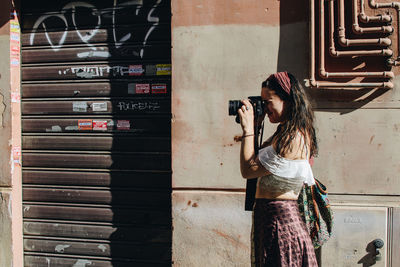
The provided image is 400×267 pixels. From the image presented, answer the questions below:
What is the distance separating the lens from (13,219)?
4441 millimetres

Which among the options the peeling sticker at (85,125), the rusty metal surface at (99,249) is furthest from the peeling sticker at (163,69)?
the rusty metal surface at (99,249)

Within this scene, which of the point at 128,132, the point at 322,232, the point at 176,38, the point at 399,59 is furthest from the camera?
the point at 128,132

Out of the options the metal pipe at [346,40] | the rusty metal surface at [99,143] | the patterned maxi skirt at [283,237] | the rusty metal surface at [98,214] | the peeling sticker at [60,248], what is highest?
the metal pipe at [346,40]

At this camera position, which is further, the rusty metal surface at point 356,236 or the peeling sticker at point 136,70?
A: the peeling sticker at point 136,70

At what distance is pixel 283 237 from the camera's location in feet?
7.82

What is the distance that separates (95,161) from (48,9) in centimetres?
183

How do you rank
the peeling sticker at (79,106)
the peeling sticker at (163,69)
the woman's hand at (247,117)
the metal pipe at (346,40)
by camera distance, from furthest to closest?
the peeling sticker at (79,106) < the peeling sticker at (163,69) < the metal pipe at (346,40) < the woman's hand at (247,117)

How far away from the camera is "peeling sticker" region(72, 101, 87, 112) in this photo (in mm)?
4516

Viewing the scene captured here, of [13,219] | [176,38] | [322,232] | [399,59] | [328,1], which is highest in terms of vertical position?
[328,1]

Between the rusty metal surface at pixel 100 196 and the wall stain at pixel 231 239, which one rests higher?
the rusty metal surface at pixel 100 196

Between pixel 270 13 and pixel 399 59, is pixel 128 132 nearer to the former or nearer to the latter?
pixel 270 13

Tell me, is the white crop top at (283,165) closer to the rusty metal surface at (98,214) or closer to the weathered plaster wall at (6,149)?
the rusty metal surface at (98,214)

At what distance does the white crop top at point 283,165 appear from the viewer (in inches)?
92.6

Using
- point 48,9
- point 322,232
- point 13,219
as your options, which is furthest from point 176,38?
point 13,219
